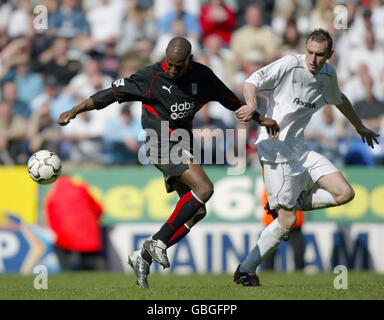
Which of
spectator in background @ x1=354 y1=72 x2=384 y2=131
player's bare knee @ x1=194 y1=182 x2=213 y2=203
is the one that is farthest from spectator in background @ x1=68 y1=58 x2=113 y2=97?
player's bare knee @ x1=194 y1=182 x2=213 y2=203

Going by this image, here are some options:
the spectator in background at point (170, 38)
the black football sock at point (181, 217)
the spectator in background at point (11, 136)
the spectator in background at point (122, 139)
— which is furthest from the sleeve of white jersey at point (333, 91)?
the spectator in background at point (170, 38)

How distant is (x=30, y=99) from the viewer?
1414 cm

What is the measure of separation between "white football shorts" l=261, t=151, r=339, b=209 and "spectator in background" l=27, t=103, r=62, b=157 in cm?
557

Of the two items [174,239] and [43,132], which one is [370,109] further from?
[174,239]

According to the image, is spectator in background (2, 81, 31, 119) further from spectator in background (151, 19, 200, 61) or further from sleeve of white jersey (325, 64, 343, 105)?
sleeve of white jersey (325, 64, 343, 105)

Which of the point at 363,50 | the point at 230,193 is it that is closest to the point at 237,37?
the point at 363,50

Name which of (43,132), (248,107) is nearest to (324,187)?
(248,107)

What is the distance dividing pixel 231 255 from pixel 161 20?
5.46 m

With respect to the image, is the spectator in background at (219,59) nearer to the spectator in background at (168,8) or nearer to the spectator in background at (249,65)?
the spectator in background at (249,65)

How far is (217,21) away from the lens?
1545cm

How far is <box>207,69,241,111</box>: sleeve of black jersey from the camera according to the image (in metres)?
8.12

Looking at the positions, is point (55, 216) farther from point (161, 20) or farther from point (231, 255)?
point (161, 20)

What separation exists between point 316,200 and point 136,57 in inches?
284

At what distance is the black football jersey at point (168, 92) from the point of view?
309 inches
